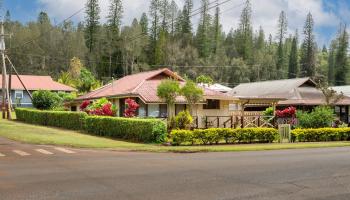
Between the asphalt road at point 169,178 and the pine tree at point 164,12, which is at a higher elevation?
the pine tree at point 164,12

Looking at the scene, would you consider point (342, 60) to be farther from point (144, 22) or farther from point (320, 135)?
point (320, 135)

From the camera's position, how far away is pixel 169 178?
493 inches

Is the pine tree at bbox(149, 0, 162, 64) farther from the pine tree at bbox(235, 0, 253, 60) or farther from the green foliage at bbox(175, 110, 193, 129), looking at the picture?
the green foliage at bbox(175, 110, 193, 129)

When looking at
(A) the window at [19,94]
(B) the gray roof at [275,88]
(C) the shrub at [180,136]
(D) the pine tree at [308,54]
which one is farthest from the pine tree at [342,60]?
(C) the shrub at [180,136]

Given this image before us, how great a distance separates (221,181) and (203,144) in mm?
13814

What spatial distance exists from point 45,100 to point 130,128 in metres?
21.1

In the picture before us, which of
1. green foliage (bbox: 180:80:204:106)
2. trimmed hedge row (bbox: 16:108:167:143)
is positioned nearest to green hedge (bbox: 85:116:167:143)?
trimmed hedge row (bbox: 16:108:167:143)

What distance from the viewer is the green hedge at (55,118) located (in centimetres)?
3383

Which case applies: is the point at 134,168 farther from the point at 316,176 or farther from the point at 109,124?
the point at 109,124

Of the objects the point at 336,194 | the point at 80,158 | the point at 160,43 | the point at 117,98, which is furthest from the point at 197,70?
the point at 336,194

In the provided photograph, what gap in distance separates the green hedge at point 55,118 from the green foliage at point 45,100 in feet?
5.97

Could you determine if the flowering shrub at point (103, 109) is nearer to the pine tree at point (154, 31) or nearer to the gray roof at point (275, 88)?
the gray roof at point (275, 88)

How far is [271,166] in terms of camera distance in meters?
15.4

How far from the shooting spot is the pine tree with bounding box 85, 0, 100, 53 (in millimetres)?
92125
